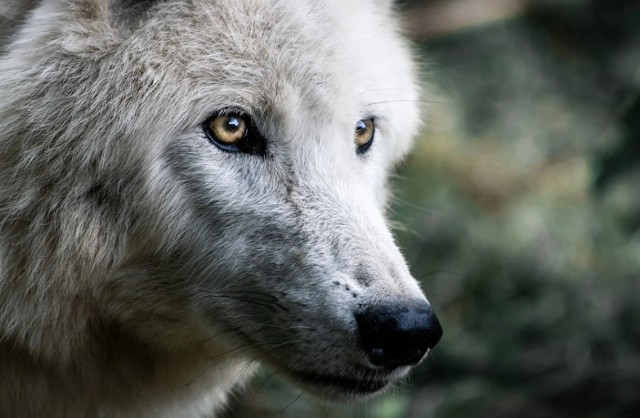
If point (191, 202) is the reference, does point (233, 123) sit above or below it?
above

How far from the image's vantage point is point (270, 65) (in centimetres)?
267

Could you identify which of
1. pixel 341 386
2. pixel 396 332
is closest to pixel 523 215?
pixel 341 386

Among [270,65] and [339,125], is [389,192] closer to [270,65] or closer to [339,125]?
[339,125]

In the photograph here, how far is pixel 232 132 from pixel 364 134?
639 millimetres

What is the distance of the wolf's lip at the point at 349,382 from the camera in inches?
102

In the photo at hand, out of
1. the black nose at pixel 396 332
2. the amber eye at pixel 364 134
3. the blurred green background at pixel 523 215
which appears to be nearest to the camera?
the black nose at pixel 396 332

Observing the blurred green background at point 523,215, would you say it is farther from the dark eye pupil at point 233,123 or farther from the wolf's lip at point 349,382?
the dark eye pupil at point 233,123

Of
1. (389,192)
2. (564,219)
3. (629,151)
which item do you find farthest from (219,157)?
(564,219)

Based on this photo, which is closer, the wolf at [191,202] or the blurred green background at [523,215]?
the wolf at [191,202]

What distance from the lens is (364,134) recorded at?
10.2ft

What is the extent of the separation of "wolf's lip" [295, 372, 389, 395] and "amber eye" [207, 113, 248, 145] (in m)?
→ 0.77

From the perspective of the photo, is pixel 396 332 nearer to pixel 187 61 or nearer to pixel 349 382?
pixel 349 382

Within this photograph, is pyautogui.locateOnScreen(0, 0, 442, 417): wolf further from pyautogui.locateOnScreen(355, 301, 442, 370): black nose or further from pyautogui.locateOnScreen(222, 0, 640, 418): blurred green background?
pyautogui.locateOnScreen(222, 0, 640, 418): blurred green background

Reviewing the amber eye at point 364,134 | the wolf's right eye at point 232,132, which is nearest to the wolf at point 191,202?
the wolf's right eye at point 232,132
